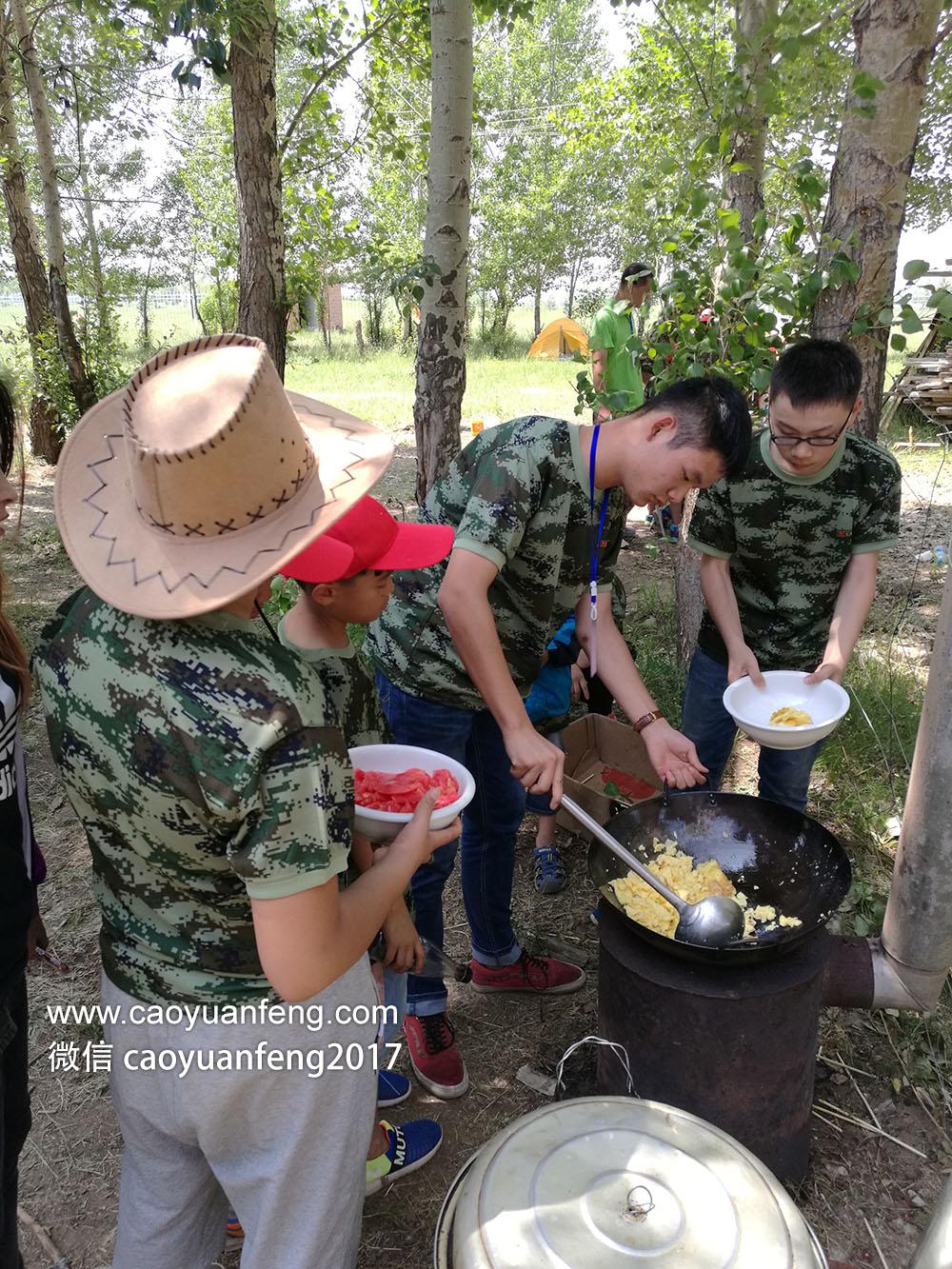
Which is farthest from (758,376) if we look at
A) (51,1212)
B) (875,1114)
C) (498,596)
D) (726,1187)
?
(51,1212)

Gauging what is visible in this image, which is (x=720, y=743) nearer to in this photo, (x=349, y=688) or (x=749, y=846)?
(x=749, y=846)

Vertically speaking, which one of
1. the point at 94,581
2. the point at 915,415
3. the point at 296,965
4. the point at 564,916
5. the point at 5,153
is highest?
Result: the point at 5,153

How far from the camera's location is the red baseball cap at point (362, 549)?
5.59 feet

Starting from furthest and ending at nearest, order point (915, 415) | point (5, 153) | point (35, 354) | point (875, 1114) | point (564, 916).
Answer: point (915, 415), point (35, 354), point (5, 153), point (564, 916), point (875, 1114)

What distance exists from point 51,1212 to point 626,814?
1.92 m

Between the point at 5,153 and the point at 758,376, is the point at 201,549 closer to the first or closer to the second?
the point at 758,376

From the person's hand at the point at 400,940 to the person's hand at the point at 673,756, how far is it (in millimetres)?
942

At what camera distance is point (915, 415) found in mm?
11680

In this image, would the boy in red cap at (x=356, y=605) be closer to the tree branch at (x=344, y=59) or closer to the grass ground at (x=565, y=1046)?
the grass ground at (x=565, y=1046)

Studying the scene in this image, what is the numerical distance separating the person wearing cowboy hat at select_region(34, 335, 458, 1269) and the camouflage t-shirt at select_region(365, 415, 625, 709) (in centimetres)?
69

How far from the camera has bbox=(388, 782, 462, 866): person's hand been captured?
147 centimetres

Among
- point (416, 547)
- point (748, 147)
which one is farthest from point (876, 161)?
point (416, 547)

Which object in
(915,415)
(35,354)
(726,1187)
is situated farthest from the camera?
(915,415)

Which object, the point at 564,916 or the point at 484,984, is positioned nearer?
the point at 484,984
